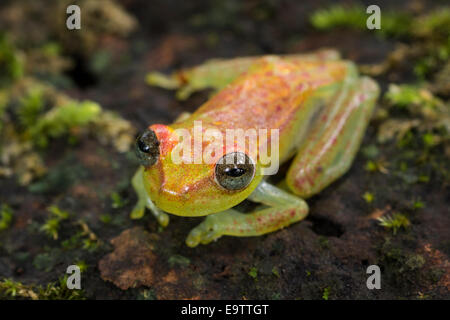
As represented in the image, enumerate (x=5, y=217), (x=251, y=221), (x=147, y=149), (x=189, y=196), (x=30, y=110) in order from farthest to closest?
1. (x=30, y=110)
2. (x=5, y=217)
3. (x=251, y=221)
4. (x=147, y=149)
5. (x=189, y=196)

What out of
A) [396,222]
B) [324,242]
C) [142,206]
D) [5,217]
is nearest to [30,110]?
[5,217]

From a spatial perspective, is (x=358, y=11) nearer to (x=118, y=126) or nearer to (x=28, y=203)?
(x=118, y=126)

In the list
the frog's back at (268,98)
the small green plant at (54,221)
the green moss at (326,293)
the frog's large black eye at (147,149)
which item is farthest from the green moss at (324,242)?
the small green plant at (54,221)

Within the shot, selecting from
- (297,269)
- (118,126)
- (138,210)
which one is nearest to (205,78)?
(118,126)

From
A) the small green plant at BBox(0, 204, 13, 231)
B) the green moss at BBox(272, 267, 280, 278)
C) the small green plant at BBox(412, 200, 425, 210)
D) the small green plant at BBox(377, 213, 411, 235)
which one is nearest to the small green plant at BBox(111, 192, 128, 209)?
the small green plant at BBox(0, 204, 13, 231)

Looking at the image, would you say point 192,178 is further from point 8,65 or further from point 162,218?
point 8,65
